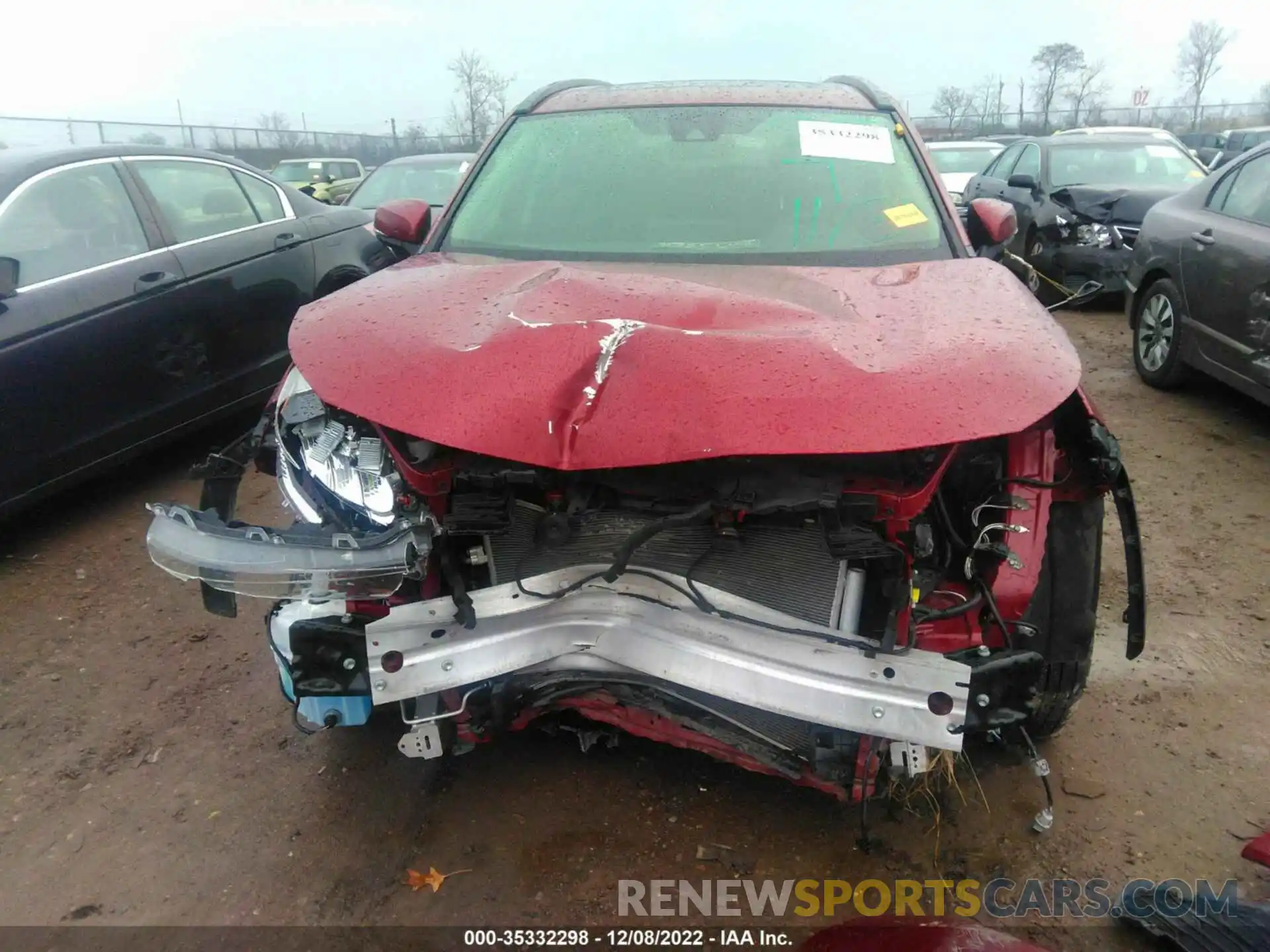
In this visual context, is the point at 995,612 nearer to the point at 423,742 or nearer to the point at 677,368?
the point at 677,368

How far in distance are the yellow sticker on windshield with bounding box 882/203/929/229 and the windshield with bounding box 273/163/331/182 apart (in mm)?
14242

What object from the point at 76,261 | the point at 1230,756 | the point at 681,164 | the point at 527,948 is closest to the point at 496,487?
the point at 527,948

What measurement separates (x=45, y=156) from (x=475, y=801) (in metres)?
3.52

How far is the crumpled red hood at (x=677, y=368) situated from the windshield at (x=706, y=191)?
0.56 m

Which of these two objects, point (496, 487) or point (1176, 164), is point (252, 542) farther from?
point (1176, 164)

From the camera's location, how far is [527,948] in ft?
6.57

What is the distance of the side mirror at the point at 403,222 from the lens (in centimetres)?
326

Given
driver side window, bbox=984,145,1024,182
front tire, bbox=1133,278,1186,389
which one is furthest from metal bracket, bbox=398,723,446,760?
driver side window, bbox=984,145,1024,182

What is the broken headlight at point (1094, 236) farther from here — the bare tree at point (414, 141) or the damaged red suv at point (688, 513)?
the bare tree at point (414, 141)

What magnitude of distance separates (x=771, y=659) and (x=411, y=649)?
0.79 meters

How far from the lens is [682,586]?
6.42 ft

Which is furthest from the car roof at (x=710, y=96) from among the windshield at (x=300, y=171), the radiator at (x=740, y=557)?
the windshield at (x=300, y=171)

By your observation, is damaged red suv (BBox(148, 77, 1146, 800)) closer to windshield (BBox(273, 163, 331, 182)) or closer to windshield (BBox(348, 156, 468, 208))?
windshield (BBox(348, 156, 468, 208))

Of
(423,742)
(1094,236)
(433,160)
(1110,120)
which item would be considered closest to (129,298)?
(423,742)
